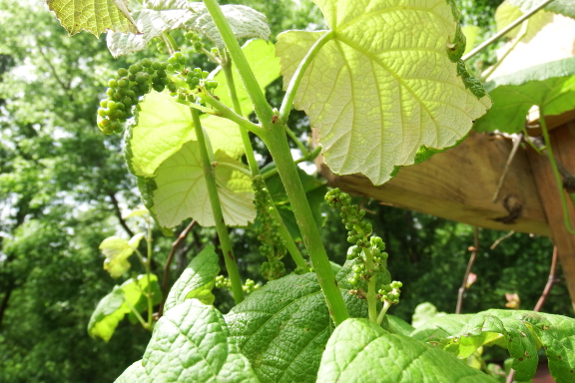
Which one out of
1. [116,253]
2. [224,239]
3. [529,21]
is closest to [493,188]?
[529,21]

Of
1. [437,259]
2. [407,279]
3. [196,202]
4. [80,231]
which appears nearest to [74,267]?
[80,231]

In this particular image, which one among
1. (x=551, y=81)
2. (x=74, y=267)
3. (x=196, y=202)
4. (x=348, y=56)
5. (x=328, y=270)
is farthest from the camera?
(x=74, y=267)

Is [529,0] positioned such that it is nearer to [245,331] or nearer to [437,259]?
[245,331]

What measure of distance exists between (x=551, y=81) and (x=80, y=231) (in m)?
12.2

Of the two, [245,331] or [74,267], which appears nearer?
[245,331]

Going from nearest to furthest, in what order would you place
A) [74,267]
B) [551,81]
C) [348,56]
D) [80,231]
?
1. [348,56]
2. [551,81]
3. [74,267]
4. [80,231]

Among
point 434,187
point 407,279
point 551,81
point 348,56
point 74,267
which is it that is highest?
point 348,56

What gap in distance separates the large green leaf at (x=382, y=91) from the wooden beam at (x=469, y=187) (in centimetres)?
30

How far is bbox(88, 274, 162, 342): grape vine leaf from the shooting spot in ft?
5.17

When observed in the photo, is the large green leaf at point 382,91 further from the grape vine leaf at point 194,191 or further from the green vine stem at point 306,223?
the grape vine leaf at point 194,191

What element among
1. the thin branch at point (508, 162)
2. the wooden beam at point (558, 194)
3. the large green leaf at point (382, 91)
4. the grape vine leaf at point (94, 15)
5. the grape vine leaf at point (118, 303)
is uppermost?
the grape vine leaf at point (94, 15)

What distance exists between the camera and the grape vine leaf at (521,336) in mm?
460

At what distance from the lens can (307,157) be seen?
36.8 inches

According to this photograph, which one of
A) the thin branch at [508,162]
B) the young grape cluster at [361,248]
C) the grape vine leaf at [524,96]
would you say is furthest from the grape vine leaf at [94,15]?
the thin branch at [508,162]
